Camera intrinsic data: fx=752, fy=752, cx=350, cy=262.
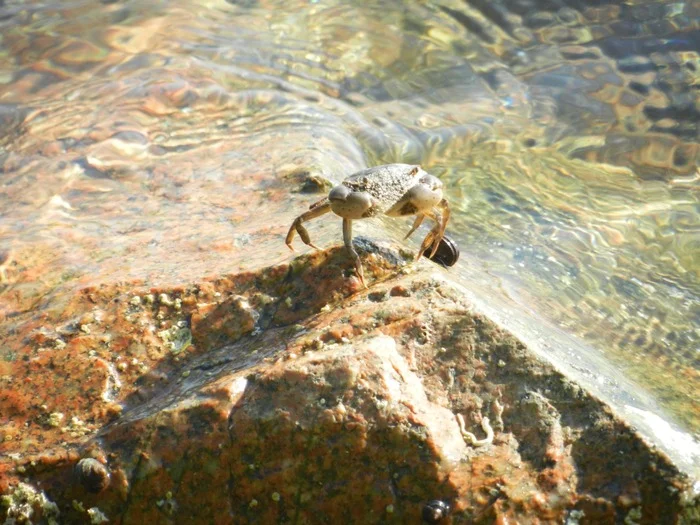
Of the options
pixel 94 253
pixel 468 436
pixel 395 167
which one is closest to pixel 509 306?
pixel 395 167

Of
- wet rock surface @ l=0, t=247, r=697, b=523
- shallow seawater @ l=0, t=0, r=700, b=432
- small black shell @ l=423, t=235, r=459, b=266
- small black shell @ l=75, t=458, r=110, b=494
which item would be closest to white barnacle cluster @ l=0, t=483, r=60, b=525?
wet rock surface @ l=0, t=247, r=697, b=523

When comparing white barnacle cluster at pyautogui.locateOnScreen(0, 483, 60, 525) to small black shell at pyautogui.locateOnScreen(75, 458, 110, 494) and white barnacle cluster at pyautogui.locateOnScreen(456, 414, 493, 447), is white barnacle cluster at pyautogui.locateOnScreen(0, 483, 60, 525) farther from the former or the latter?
white barnacle cluster at pyautogui.locateOnScreen(456, 414, 493, 447)

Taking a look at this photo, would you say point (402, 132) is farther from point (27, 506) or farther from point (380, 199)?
point (27, 506)

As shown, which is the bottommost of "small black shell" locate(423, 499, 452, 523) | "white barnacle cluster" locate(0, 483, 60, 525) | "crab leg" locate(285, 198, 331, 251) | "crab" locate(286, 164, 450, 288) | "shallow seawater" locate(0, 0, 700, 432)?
"shallow seawater" locate(0, 0, 700, 432)

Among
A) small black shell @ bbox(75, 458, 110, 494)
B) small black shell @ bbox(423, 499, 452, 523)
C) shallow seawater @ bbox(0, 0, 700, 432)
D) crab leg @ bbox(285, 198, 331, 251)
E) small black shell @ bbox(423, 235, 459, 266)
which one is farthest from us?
shallow seawater @ bbox(0, 0, 700, 432)

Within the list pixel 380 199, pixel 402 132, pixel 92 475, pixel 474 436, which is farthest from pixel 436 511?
pixel 402 132

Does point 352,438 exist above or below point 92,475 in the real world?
above

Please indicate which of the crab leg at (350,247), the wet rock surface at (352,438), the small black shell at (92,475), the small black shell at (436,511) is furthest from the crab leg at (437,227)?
the small black shell at (92,475)
